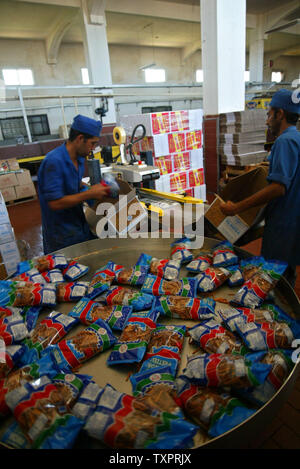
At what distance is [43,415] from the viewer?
734 millimetres

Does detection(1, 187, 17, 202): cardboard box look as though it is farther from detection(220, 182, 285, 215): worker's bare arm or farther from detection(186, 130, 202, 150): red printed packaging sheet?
detection(220, 182, 285, 215): worker's bare arm

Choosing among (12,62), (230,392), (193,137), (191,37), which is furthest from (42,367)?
(191,37)

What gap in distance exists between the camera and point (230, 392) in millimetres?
839

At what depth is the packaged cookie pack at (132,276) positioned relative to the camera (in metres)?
1.42

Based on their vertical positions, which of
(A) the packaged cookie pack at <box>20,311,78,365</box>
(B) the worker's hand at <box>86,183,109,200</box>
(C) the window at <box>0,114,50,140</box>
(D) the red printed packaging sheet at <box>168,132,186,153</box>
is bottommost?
(A) the packaged cookie pack at <box>20,311,78,365</box>

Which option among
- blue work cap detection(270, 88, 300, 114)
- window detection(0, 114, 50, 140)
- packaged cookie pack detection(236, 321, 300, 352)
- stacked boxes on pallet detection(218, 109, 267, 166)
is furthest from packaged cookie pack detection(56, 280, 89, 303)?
window detection(0, 114, 50, 140)

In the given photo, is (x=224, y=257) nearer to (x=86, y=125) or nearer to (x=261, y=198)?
(x=261, y=198)

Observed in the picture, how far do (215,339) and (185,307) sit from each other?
0.21 m

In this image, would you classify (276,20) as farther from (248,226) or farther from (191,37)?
(248,226)

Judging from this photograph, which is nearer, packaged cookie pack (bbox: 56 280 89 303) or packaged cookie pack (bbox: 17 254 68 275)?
packaged cookie pack (bbox: 56 280 89 303)

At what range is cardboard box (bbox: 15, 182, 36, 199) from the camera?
22.6ft

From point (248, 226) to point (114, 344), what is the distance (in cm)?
115

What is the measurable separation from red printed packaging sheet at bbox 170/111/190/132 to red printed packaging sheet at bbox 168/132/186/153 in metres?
0.09

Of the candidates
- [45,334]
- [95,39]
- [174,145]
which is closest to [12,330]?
[45,334]
